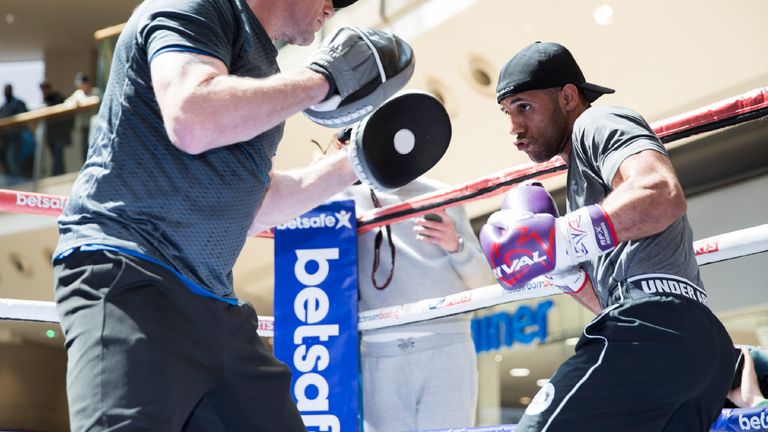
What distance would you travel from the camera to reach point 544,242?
150 centimetres

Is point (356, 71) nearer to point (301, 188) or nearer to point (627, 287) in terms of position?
point (301, 188)

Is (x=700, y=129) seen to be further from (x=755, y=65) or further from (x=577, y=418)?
(x=755, y=65)

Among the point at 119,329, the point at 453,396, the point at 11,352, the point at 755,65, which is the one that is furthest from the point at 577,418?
the point at 11,352

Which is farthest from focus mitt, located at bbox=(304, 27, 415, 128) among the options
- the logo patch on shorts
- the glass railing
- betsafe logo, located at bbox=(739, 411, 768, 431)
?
the glass railing

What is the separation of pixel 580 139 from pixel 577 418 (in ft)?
1.70

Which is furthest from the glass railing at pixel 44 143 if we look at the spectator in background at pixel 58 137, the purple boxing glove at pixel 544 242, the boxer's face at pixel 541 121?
the purple boxing glove at pixel 544 242

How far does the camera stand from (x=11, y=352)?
39.8ft

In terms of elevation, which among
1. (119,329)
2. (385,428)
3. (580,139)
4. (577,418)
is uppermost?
(580,139)

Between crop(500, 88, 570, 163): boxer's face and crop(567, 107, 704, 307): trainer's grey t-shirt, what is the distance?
0.56ft

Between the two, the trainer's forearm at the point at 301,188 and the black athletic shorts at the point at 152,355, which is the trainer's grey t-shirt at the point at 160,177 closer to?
the black athletic shorts at the point at 152,355

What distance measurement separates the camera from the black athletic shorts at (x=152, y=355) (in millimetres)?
1211

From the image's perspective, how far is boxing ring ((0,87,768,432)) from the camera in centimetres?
182

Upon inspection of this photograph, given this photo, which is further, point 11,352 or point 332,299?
point 11,352

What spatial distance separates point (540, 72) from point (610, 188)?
1.23ft
